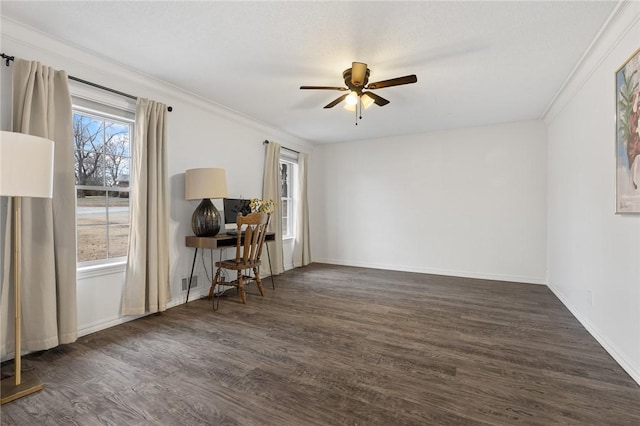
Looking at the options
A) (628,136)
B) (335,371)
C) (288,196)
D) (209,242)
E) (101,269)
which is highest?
(628,136)

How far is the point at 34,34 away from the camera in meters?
2.31

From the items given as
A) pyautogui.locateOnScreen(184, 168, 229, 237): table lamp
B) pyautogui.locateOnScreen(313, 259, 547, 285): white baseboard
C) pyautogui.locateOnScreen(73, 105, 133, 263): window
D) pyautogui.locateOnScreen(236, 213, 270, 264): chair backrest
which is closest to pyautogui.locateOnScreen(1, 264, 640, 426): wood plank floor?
pyautogui.locateOnScreen(236, 213, 270, 264): chair backrest

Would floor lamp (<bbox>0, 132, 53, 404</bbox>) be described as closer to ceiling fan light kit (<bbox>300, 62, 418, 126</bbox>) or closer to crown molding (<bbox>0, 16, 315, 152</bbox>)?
crown molding (<bbox>0, 16, 315, 152</bbox>)

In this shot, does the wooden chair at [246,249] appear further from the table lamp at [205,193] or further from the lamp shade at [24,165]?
the lamp shade at [24,165]

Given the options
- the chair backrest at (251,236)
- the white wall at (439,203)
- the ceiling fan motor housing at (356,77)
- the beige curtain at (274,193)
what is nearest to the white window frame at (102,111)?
the chair backrest at (251,236)

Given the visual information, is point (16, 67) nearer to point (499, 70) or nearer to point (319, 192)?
point (499, 70)

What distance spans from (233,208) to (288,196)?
6.06 feet

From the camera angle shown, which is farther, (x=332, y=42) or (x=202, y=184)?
(x=202, y=184)

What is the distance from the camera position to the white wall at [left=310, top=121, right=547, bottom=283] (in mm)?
4613

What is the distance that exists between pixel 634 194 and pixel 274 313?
3.08 m

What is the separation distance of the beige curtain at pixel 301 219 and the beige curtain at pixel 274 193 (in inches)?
24.5

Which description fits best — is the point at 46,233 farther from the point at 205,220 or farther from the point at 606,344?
the point at 606,344

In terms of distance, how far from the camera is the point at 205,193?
3359 mm

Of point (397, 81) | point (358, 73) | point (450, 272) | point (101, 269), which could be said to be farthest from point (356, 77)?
point (450, 272)
